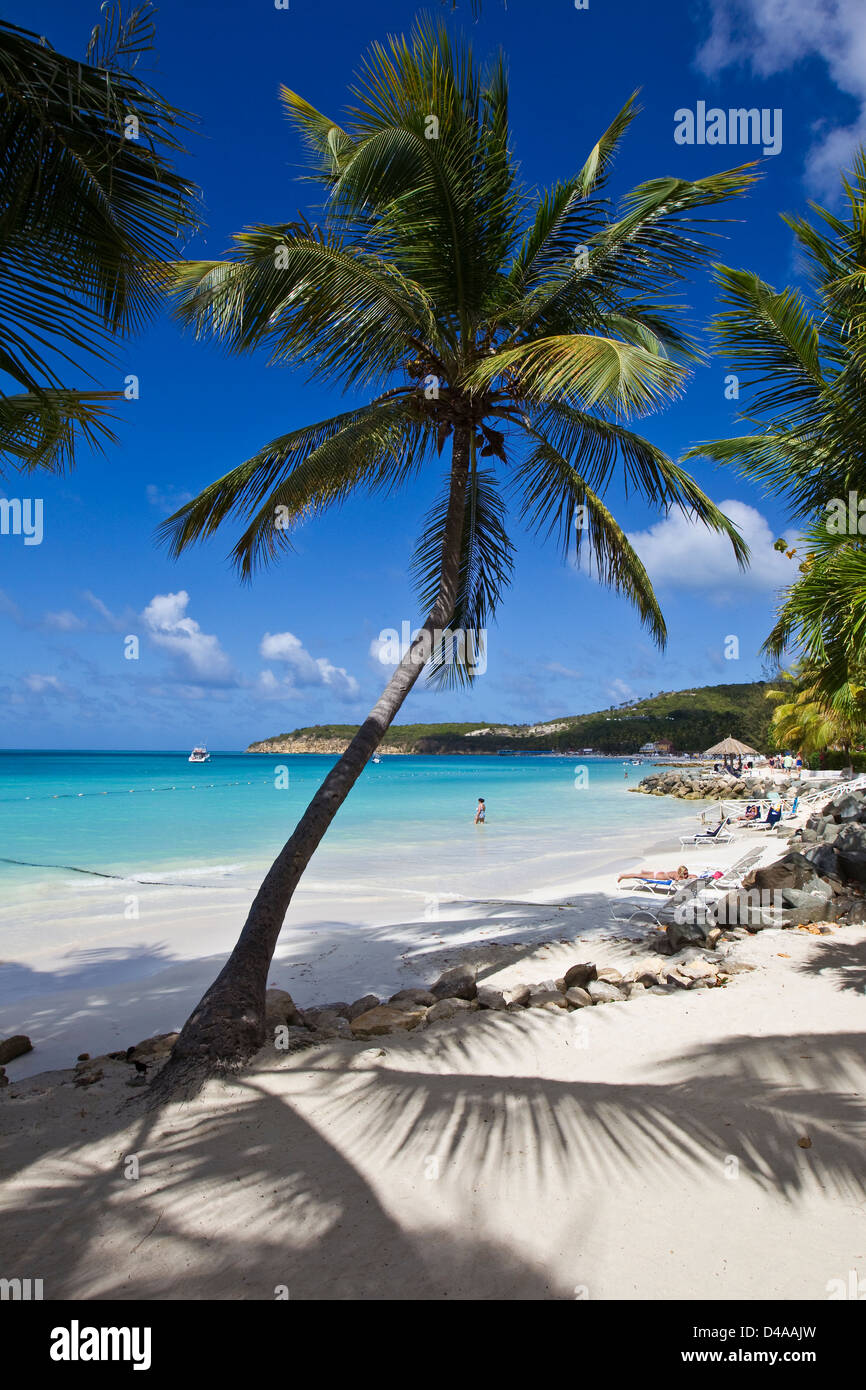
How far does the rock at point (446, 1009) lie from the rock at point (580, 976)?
94 cm

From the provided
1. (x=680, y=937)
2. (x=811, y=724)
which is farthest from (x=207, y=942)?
(x=811, y=724)

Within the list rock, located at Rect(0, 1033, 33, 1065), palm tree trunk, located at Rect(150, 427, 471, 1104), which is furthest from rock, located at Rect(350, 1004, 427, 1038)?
rock, located at Rect(0, 1033, 33, 1065)

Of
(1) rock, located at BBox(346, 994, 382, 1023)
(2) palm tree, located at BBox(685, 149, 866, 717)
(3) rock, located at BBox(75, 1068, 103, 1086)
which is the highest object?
(2) palm tree, located at BBox(685, 149, 866, 717)

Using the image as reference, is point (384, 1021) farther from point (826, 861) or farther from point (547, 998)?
point (826, 861)

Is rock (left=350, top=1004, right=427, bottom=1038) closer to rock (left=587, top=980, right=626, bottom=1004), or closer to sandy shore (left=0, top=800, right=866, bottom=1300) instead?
sandy shore (left=0, top=800, right=866, bottom=1300)

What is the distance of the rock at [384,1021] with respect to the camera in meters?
4.89

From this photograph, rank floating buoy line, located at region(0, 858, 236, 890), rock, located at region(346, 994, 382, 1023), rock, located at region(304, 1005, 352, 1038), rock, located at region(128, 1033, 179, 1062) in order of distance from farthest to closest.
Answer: floating buoy line, located at region(0, 858, 236, 890) < rock, located at region(346, 994, 382, 1023) < rock, located at region(304, 1005, 352, 1038) < rock, located at region(128, 1033, 179, 1062)

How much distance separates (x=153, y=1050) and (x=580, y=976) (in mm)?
3364

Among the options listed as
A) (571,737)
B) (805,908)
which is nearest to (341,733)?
(571,737)

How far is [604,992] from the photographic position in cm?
552

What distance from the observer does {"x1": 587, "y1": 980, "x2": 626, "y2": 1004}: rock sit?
17.7 feet

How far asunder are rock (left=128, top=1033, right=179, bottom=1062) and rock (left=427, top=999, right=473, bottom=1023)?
71.3 inches

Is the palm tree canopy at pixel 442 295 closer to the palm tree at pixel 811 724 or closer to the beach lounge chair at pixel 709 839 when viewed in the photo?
the palm tree at pixel 811 724
